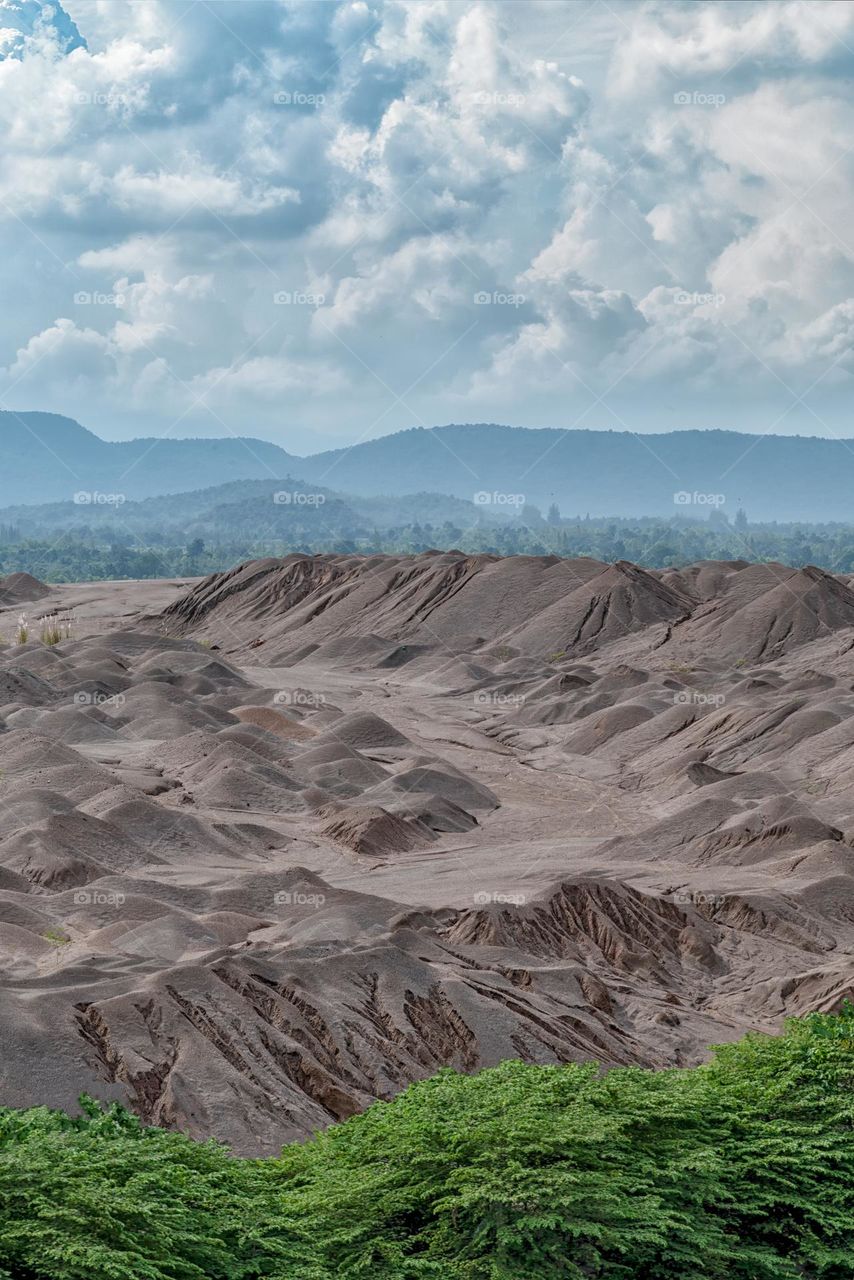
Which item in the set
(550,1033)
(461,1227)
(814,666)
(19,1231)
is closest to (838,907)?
A: (550,1033)

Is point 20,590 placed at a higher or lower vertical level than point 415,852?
higher

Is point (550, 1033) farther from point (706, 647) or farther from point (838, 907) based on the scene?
point (706, 647)

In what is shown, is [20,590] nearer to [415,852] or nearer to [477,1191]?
[415,852]

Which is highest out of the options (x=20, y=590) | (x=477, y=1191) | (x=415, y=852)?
(x=20, y=590)

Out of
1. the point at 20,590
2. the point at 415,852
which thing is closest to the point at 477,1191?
the point at 415,852

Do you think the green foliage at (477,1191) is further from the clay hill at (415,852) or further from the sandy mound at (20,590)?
the sandy mound at (20,590)

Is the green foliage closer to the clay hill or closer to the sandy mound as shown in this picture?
the clay hill

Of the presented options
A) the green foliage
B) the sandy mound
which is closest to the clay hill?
the green foliage

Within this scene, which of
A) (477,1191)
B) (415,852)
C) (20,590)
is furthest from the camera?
(20,590)
